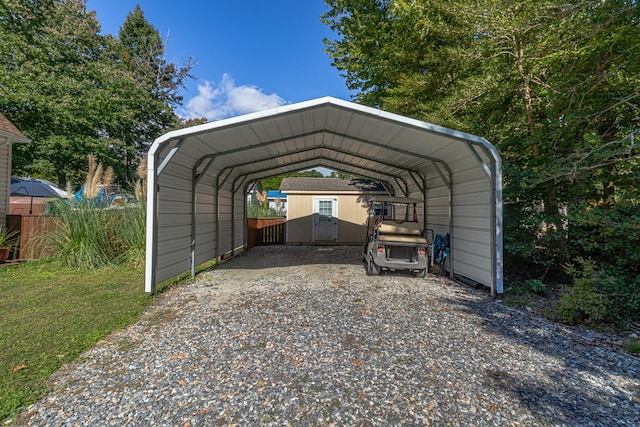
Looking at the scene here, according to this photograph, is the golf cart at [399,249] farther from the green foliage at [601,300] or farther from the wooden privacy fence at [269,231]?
the wooden privacy fence at [269,231]

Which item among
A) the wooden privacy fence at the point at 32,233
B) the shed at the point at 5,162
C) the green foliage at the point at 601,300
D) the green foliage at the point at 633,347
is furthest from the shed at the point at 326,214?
the green foliage at the point at 633,347

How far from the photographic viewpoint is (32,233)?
721 centimetres

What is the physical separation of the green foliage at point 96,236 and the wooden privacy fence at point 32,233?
47 centimetres

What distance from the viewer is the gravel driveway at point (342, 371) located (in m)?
2.08

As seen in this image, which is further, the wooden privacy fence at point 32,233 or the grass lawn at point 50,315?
the wooden privacy fence at point 32,233

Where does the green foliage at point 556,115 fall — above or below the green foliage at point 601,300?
above

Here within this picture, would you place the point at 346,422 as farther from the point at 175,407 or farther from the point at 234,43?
the point at 234,43

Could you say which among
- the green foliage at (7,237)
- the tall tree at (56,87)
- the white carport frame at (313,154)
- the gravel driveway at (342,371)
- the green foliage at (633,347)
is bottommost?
A: the gravel driveway at (342,371)

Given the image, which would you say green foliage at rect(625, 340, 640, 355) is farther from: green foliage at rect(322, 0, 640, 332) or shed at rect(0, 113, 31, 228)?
shed at rect(0, 113, 31, 228)

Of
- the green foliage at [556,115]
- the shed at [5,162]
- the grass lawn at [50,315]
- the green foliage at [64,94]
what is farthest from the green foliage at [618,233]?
the green foliage at [64,94]

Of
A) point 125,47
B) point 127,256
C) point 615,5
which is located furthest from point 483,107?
point 125,47

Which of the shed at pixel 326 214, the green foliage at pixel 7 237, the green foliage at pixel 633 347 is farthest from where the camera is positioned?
the shed at pixel 326 214

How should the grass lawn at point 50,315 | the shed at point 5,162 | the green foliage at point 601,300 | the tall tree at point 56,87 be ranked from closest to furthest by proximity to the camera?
the grass lawn at point 50,315 → the green foliage at point 601,300 → the shed at point 5,162 → the tall tree at point 56,87

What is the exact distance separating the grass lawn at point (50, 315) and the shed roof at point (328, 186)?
24.9 ft
